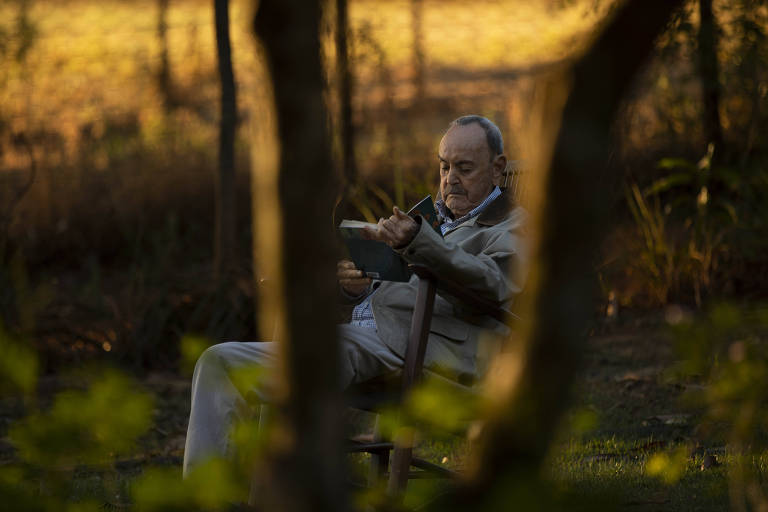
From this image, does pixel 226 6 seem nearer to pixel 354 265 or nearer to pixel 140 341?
pixel 140 341

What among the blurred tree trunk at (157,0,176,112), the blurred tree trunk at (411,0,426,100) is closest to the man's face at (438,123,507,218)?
the blurred tree trunk at (411,0,426,100)

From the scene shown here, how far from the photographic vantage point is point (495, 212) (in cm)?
366

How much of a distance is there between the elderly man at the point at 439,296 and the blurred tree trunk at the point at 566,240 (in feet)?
4.61

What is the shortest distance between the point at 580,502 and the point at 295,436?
363 mm

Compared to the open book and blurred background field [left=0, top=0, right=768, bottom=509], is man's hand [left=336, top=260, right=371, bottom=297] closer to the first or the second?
the open book

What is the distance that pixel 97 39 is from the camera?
9.67m

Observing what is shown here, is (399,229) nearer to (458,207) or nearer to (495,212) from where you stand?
(495,212)

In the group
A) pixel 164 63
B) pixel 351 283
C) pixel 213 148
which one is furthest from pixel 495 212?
pixel 164 63

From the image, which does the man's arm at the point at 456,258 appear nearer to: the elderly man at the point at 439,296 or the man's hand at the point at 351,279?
the elderly man at the point at 439,296

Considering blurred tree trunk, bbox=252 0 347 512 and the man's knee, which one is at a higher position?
blurred tree trunk, bbox=252 0 347 512

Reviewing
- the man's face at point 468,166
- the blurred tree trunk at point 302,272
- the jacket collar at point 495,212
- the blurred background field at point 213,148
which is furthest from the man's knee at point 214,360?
the blurred background field at point 213,148

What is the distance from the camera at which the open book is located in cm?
332

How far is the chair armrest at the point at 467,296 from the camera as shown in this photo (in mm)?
3109

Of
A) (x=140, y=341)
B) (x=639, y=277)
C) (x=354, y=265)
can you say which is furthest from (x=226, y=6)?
(x=354, y=265)
